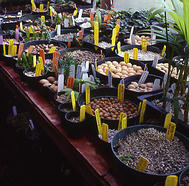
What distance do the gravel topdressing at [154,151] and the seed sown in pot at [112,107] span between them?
237 mm

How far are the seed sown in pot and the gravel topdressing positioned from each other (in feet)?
0.78

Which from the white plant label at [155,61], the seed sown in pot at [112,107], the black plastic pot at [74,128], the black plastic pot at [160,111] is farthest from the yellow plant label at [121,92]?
the white plant label at [155,61]

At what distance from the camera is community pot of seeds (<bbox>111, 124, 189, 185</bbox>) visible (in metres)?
1.18

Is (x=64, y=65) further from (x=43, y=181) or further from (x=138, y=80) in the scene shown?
(x=43, y=181)

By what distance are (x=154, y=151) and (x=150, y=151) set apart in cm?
2

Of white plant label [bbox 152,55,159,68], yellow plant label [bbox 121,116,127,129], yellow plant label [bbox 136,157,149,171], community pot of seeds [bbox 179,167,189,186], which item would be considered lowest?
community pot of seeds [bbox 179,167,189,186]

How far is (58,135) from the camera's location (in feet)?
5.20

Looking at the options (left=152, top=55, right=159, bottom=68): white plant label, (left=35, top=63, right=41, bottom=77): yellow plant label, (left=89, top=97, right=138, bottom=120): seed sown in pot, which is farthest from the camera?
(left=152, top=55, right=159, bottom=68): white plant label

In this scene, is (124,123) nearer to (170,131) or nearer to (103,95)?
(170,131)

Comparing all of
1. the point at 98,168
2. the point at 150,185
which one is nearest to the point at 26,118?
the point at 98,168

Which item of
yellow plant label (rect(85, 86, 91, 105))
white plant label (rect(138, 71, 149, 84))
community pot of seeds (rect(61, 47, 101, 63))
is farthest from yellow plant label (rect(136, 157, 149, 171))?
community pot of seeds (rect(61, 47, 101, 63))

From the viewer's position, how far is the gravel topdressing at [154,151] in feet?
4.12

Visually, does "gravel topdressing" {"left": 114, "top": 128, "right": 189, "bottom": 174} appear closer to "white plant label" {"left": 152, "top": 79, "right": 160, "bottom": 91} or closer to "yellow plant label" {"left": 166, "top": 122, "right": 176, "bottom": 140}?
"yellow plant label" {"left": 166, "top": 122, "right": 176, "bottom": 140}

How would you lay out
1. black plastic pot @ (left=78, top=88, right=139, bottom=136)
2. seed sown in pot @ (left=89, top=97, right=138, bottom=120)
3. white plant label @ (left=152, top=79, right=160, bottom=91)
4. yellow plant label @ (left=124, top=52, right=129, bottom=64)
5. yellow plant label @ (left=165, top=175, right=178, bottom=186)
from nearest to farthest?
yellow plant label @ (left=165, top=175, right=178, bottom=186) < black plastic pot @ (left=78, top=88, right=139, bottom=136) < seed sown in pot @ (left=89, top=97, right=138, bottom=120) < white plant label @ (left=152, top=79, right=160, bottom=91) < yellow plant label @ (left=124, top=52, right=129, bottom=64)
